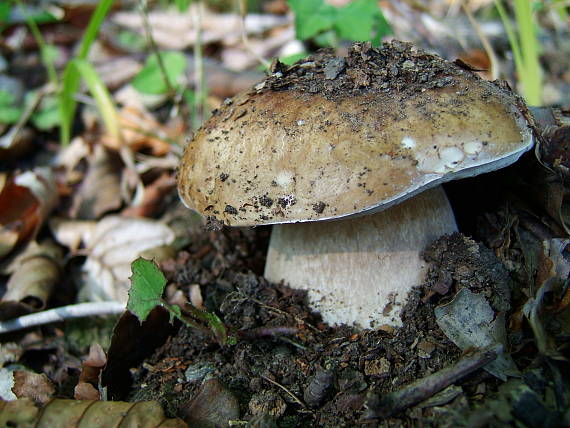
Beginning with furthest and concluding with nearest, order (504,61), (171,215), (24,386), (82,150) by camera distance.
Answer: (504,61), (82,150), (171,215), (24,386)

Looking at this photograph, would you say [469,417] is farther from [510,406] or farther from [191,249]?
[191,249]

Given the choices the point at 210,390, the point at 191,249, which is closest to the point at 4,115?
the point at 191,249

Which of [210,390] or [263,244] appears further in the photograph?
[263,244]

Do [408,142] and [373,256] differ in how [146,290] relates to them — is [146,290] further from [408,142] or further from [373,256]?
[408,142]

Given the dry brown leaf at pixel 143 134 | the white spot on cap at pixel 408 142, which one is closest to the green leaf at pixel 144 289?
the white spot on cap at pixel 408 142

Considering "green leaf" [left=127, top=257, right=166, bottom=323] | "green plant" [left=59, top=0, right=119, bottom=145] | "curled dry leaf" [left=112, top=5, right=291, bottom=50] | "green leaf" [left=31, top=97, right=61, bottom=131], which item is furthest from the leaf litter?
"curled dry leaf" [left=112, top=5, right=291, bottom=50]

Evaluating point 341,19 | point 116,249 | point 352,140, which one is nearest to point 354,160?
point 352,140
